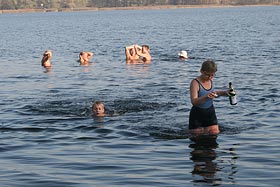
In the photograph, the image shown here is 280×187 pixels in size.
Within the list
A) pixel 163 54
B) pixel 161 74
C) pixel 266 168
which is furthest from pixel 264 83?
pixel 163 54

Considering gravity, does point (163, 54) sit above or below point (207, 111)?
below

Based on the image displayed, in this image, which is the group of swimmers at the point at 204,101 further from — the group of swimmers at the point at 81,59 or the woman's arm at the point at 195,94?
the group of swimmers at the point at 81,59

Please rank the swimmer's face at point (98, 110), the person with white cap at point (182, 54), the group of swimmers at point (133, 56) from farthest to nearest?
1. the person with white cap at point (182, 54)
2. the group of swimmers at point (133, 56)
3. the swimmer's face at point (98, 110)

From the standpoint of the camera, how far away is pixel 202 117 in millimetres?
13250

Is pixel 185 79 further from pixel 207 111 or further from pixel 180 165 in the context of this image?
pixel 180 165

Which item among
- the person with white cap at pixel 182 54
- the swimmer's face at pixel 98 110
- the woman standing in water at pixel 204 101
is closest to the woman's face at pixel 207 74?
the woman standing in water at pixel 204 101

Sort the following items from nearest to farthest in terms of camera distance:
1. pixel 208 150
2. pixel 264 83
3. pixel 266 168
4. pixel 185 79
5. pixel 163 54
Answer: pixel 266 168 < pixel 208 150 < pixel 264 83 < pixel 185 79 < pixel 163 54

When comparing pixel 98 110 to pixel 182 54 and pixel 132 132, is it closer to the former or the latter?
pixel 132 132

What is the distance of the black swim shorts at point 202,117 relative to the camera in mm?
13141

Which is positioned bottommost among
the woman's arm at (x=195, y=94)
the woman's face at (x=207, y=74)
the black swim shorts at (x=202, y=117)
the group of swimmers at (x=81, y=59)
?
the group of swimmers at (x=81, y=59)

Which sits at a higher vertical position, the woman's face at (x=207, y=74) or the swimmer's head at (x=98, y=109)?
the woman's face at (x=207, y=74)

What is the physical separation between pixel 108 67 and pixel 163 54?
7.85 meters

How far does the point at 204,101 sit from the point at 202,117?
804mm

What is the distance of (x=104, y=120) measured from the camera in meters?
16.2
